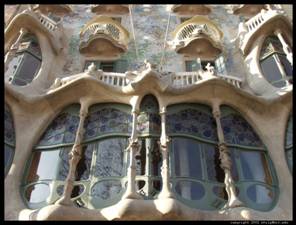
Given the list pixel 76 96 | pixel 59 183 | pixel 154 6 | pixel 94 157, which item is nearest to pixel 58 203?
pixel 59 183

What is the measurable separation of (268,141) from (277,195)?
1.49m

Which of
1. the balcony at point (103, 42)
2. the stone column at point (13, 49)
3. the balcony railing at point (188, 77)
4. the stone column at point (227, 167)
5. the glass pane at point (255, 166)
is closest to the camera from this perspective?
the stone column at point (227, 167)

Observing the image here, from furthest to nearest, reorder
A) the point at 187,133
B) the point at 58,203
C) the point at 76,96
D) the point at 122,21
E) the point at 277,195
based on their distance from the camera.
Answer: the point at 122,21
the point at 76,96
the point at 187,133
the point at 277,195
the point at 58,203

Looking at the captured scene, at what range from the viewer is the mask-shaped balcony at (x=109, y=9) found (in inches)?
570

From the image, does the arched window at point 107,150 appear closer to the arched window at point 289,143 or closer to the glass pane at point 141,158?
the glass pane at point 141,158

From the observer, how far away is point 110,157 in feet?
25.7

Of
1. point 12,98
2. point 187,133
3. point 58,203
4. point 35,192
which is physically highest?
point 12,98

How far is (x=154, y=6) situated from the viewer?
15102 mm

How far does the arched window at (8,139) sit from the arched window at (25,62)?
1.41 m

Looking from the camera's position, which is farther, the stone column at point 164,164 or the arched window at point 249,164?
the arched window at point 249,164

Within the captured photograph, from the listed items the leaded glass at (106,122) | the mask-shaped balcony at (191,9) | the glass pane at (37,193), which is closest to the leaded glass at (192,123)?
the leaded glass at (106,122)

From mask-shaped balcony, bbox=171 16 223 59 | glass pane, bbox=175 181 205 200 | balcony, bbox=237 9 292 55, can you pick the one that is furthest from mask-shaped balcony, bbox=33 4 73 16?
glass pane, bbox=175 181 205 200
